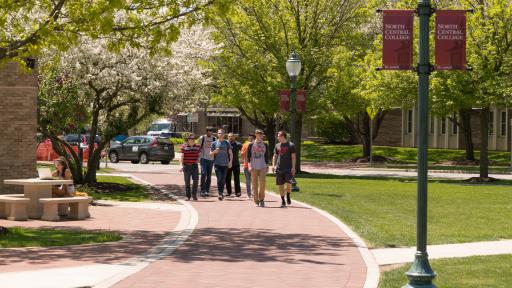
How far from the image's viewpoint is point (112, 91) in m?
29.5

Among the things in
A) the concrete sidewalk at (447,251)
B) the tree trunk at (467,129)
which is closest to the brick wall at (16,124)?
the concrete sidewalk at (447,251)

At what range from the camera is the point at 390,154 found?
204 feet

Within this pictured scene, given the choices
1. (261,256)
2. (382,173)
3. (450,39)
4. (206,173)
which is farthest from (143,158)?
(450,39)

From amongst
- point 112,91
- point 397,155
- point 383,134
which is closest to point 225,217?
point 112,91

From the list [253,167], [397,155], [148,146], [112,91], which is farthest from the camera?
[397,155]

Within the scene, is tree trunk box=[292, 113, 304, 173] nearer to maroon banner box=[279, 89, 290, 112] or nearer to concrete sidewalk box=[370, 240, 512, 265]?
maroon banner box=[279, 89, 290, 112]

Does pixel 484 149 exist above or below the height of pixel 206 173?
above

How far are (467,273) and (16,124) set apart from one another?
48.8ft

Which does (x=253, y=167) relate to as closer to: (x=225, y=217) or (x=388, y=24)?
(x=225, y=217)

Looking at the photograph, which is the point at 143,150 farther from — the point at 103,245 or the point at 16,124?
the point at 103,245

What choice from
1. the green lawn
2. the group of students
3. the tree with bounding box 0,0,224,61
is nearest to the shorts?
the group of students

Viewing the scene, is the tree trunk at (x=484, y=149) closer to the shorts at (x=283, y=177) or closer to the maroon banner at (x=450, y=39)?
the shorts at (x=283, y=177)

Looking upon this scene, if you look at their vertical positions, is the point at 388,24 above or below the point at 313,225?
above

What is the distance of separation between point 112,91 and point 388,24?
19895 millimetres
